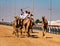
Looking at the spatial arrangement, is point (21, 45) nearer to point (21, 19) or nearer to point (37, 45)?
point (37, 45)

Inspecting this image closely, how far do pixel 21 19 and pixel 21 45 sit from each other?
6433mm

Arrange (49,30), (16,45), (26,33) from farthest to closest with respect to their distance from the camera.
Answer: (49,30) < (26,33) < (16,45)

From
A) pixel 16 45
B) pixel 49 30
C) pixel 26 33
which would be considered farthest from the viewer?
pixel 49 30

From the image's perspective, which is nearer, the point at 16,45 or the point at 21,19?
the point at 16,45

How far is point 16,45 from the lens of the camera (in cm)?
1271

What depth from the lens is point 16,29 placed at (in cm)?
1977

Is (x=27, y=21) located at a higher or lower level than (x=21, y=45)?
higher

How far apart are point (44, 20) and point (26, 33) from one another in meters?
1.71

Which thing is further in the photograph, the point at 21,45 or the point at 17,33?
the point at 17,33

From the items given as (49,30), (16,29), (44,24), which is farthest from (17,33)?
(49,30)

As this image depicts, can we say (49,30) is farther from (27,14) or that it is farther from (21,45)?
(21,45)

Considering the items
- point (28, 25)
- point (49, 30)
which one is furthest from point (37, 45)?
point (49, 30)

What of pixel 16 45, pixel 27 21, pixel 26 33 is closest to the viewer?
pixel 16 45

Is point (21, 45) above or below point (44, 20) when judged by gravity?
below
